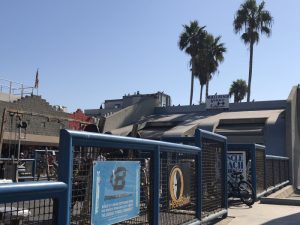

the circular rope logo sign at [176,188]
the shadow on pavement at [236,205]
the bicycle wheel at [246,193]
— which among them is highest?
the circular rope logo sign at [176,188]

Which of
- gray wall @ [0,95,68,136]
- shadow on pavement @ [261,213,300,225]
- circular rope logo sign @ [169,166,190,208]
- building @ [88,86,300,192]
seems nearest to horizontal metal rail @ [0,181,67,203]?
circular rope logo sign @ [169,166,190,208]

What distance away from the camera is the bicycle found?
12.4 metres

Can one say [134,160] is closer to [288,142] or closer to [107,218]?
[107,218]

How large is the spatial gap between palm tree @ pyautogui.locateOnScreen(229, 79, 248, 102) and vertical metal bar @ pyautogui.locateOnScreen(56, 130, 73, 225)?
203 ft

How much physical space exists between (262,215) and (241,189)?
6.92 ft

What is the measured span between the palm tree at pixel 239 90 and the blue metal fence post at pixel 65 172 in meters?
61.9

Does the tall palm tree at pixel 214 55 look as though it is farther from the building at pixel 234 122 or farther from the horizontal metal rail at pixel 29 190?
the horizontal metal rail at pixel 29 190

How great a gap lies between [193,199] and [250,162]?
6.23 meters

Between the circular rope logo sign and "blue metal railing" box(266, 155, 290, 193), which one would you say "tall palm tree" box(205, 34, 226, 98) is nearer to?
"blue metal railing" box(266, 155, 290, 193)

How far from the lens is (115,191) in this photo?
465 cm

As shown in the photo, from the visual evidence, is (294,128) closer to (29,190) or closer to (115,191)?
(115,191)

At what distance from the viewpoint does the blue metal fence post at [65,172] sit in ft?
A: 12.0

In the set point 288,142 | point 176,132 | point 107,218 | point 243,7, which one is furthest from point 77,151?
point 243,7

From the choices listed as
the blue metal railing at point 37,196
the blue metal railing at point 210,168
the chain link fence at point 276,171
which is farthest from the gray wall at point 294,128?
the blue metal railing at point 37,196
